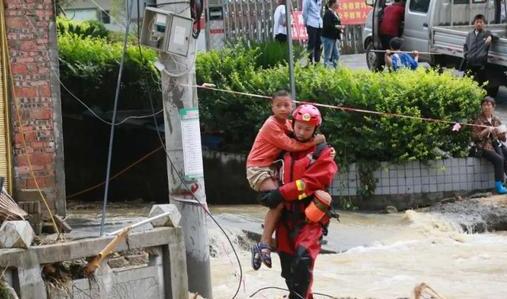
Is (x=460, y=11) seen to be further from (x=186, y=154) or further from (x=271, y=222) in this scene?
(x=271, y=222)

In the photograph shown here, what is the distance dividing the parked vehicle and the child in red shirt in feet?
35.3

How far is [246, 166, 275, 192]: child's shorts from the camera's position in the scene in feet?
24.7

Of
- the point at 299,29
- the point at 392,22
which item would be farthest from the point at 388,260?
the point at 392,22

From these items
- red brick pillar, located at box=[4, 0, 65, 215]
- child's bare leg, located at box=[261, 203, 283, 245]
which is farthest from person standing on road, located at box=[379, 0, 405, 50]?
child's bare leg, located at box=[261, 203, 283, 245]

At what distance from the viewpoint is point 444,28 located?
1891 centimetres

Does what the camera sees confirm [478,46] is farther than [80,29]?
No

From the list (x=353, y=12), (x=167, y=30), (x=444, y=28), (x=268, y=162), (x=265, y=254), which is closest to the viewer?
(x=265, y=254)

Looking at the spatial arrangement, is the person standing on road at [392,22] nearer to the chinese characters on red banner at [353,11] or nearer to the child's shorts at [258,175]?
the chinese characters on red banner at [353,11]

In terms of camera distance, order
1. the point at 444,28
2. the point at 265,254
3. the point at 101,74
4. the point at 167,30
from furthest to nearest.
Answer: the point at 444,28
the point at 101,74
the point at 167,30
the point at 265,254

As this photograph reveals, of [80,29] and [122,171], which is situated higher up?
[80,29]

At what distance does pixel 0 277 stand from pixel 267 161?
88.9 inches

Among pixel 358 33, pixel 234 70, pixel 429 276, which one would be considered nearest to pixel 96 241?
pixel 429 276

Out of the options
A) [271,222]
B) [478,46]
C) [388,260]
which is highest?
A: [478,46]

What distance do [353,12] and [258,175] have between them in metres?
19.9
